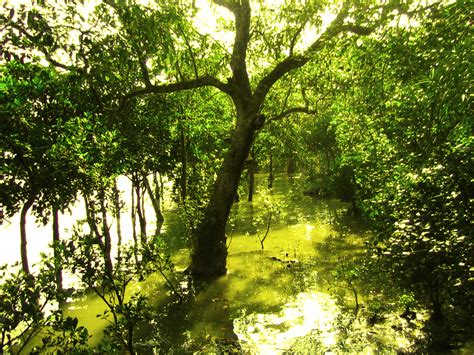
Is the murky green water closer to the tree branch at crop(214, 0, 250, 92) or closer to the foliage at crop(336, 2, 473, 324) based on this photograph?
the foliage at crop(336, 2, 473, 324)

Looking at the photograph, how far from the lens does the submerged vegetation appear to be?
5227 mm

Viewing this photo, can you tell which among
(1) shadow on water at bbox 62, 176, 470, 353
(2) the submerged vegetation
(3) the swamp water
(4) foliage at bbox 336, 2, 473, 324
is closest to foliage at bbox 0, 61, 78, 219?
(2) the submerged vegetation

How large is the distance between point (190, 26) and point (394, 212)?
8891mm

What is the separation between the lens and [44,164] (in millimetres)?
9711

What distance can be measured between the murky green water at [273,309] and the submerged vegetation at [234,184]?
68mm

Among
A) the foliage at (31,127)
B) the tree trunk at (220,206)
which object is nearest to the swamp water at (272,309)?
the tree trunk at (220,206)

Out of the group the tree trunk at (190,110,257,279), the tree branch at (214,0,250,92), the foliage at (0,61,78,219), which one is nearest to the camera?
the foliage at (0,61,78,219)

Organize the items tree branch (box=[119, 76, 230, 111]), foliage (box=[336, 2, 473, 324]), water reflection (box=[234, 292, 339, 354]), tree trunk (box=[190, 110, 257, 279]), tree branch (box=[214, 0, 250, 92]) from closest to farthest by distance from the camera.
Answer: foliage (box=[336, 2, 473, 324]), water reflection (box=[234, 292, 339, 354]), tree branch (box=[119, 76, 230, 111]), tree branch (box=[214, 0, 250, 92]), tree trunk (box=[190, 110, 257, 279])

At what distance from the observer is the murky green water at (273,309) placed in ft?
26.8

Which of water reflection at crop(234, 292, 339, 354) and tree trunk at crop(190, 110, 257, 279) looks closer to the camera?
water reflection at crop(234, 292, 339, 354)

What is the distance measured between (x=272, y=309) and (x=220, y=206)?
4417 millimetres

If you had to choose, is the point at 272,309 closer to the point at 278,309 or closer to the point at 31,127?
the point at 278,309

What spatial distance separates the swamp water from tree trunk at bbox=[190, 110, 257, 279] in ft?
2.88

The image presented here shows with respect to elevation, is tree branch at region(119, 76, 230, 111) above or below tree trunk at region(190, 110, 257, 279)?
above
